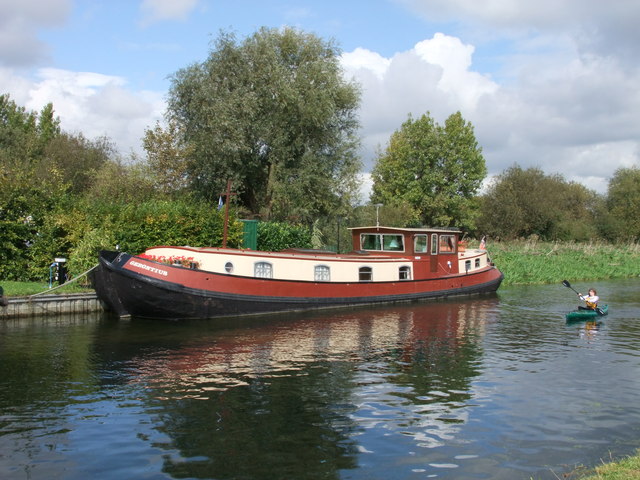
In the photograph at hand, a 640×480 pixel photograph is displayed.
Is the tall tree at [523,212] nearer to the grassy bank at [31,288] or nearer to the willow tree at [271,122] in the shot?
the willow tree at [271,122]

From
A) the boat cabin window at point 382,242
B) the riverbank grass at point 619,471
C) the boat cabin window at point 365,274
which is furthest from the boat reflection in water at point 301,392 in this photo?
the boat cabin window at point 382,242

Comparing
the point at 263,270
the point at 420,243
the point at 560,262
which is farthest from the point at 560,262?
the point at 263,270

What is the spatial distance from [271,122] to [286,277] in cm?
1442

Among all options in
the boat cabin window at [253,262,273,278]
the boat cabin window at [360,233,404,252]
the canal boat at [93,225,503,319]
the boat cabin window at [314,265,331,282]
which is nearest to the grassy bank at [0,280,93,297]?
the canal boat at [93,225,503,319]

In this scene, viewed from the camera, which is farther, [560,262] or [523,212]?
[523,212]

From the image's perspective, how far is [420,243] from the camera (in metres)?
27.8

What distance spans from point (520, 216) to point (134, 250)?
151 ft

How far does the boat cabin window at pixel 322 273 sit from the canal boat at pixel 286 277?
3cm

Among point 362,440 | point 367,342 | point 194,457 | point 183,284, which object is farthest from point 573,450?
point 183,284

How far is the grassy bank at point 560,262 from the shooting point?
38.6 metres

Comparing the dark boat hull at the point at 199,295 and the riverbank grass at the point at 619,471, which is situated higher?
the dark boat hull at the point at 199,295

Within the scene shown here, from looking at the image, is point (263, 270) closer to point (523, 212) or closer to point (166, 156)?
point (166, 156)

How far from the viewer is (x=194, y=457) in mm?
8438

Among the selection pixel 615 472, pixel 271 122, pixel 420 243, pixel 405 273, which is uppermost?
pixel 271 122
